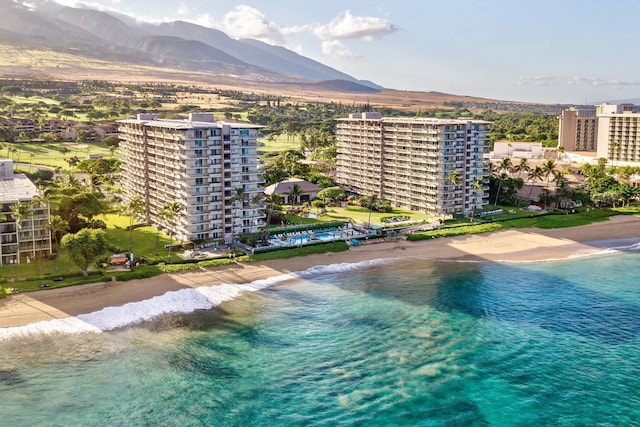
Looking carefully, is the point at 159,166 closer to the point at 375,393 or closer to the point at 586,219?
the point at 375,393

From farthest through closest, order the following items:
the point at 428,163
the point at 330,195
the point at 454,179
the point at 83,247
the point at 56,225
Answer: the point at 330,195 → the point at 428,163 → the point at 454,179 → the point at 56,225 → the point at 83,247

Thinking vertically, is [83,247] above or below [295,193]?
below

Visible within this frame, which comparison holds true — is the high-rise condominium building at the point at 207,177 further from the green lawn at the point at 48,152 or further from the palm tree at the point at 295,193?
the green lawn at the point at 48,152

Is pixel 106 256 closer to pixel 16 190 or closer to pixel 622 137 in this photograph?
pixel 16 190

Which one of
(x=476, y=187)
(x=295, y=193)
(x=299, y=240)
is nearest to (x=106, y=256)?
(x=299, y=240)

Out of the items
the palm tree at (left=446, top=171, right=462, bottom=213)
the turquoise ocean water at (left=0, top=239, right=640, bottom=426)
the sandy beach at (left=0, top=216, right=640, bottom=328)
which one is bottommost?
the turquoise ocean water at (left=0, top=239, right=640, bottom=426)

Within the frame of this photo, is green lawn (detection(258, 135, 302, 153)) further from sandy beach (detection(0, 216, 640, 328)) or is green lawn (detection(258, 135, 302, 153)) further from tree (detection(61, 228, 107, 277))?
tree (detection(61, 228, 107, 277))

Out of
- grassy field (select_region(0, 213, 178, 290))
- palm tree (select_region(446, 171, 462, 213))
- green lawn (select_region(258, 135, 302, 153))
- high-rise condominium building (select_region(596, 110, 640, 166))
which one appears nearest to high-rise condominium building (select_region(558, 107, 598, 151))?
high-rise condominium building (select_region(596, 110, 640, 166))
